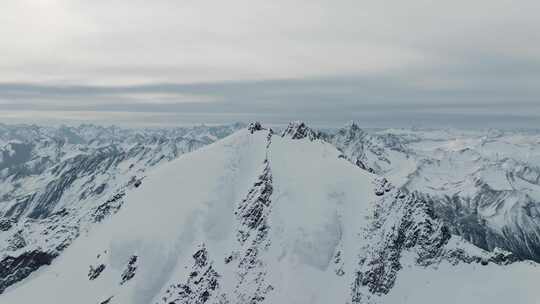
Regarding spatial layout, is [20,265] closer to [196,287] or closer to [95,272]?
[95,272]

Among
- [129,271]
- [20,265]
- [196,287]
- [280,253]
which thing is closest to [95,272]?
[129,271]

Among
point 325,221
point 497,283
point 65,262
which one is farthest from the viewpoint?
point 65,262

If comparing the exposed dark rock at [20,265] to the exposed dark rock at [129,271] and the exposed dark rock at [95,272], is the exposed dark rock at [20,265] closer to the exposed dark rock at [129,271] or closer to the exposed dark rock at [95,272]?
the exposed dark rock at [95,272]

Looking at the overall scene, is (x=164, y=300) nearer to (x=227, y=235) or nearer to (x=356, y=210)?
(x=227, y=235)

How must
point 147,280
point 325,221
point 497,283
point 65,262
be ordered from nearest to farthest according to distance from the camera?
point 497,283, point 147,280, point 325,221, point 65,262

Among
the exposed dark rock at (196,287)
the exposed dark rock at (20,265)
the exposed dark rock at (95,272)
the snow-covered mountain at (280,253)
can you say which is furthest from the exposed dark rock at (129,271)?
the exposed dark rock at (20,265)

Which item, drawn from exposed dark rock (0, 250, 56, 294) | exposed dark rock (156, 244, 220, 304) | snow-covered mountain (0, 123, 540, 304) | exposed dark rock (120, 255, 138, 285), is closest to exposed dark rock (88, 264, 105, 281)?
snow-covered mountain (0, 123, 540, 304)

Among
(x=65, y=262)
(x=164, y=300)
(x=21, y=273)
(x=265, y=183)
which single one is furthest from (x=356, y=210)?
(x=21, y=273)

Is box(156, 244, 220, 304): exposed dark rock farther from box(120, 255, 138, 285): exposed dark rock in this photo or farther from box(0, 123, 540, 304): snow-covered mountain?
box(120, 255, 138, 285): exposed dark rock
